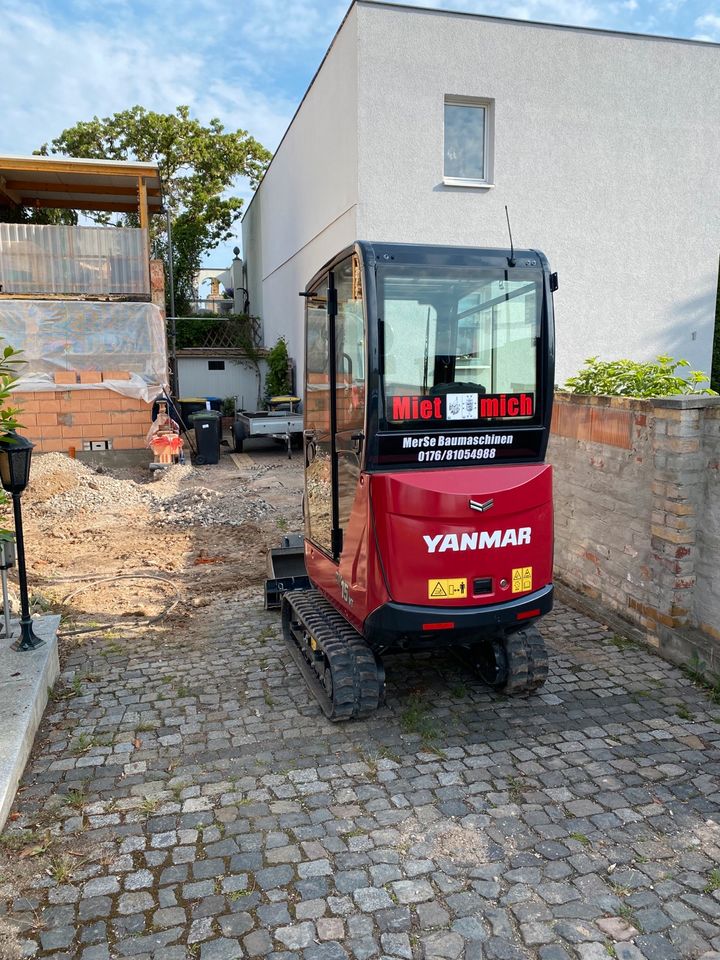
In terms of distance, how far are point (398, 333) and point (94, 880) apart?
9.58 ft

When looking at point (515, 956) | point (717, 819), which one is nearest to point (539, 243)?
point (717, 819)

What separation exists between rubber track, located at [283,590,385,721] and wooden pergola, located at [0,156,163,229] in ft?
41.1

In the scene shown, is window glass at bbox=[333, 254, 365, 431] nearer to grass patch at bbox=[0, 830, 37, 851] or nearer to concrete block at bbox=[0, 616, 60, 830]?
concrete block at bbox=[0, 616, 60, 830]

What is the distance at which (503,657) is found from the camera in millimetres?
4504

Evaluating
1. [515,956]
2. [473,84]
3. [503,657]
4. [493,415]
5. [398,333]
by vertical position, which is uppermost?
[473,84]

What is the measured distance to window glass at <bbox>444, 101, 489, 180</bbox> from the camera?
11.8 meters

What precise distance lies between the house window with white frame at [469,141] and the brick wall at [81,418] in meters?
7.27

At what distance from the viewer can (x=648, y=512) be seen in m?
5.41

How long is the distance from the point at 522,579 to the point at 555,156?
10.2m

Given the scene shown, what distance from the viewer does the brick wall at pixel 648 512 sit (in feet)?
16.4

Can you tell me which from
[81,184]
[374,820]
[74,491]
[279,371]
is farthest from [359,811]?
[279,371]

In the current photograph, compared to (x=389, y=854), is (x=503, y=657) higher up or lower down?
higher up

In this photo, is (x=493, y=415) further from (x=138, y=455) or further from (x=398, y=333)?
(x=138, y=455)

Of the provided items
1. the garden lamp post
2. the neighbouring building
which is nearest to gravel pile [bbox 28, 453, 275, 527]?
the neighbouring building
